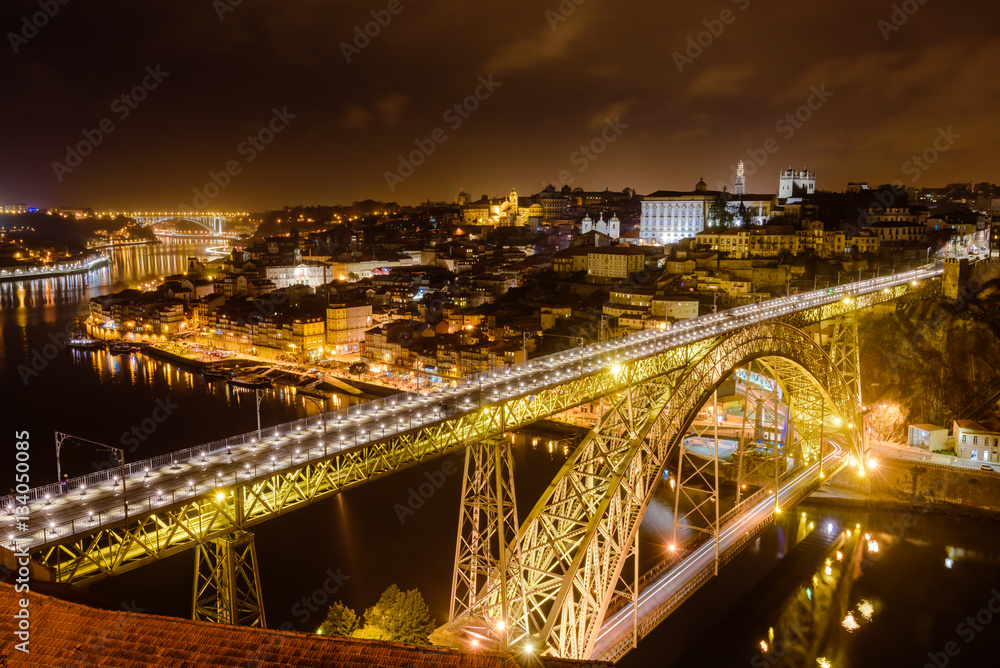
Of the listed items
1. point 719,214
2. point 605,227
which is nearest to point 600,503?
point 719,214

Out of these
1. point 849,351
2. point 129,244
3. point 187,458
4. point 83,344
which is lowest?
point 83,344

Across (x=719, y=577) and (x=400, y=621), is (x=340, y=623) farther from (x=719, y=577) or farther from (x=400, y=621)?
(x=719, y=577)

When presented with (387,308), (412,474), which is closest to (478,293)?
(387,308)

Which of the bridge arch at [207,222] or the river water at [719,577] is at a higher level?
the bridge arch at [207,222]

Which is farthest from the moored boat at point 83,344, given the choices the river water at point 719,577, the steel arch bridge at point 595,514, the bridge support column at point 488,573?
the bridge support column at point 488,573

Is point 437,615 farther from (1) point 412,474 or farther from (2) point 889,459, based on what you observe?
(2) point 889,459

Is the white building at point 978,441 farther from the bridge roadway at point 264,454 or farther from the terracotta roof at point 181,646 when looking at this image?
the terracotta roof at point 181,646

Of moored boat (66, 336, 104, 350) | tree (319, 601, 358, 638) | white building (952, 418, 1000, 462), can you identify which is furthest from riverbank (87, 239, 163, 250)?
white building (952, 418, 1000, 462)
